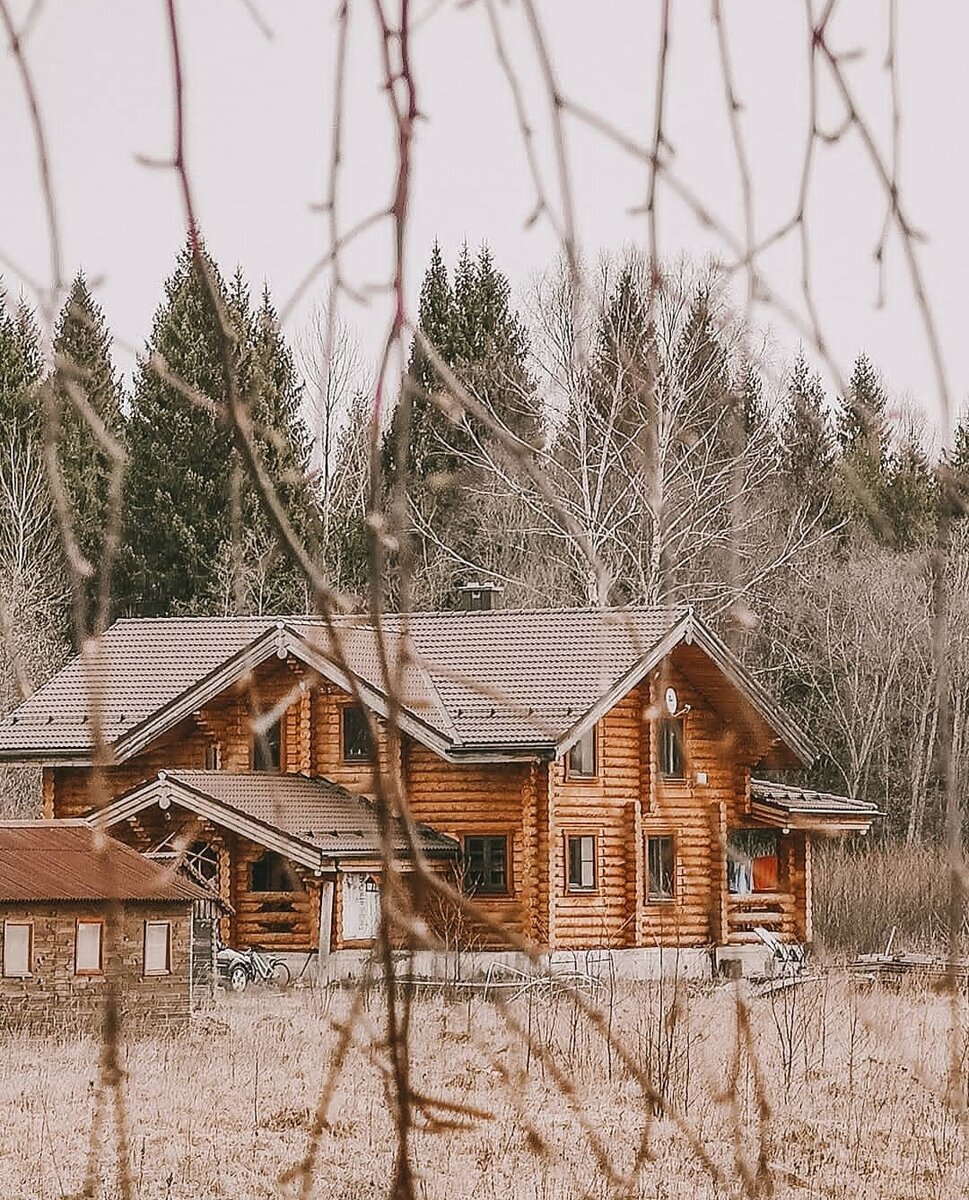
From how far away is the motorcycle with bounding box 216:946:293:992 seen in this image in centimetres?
1666

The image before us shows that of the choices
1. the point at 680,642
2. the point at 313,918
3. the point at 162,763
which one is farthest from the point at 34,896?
the point at 680,642

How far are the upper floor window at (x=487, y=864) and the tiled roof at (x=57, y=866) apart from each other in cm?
358

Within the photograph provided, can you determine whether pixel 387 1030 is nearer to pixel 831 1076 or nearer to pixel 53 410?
pixel 53 410

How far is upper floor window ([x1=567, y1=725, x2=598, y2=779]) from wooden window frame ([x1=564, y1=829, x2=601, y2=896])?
0.53m

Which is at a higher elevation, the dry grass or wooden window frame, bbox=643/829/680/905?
wooden window frame, bbox=643/829/680/905

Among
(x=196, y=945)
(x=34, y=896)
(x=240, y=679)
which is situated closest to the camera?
(x=240, y=679)

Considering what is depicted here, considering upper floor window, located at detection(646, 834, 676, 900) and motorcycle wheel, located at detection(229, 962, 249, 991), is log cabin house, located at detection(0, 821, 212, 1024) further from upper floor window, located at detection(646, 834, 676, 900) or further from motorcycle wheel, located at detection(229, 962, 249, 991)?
upper floor window, located at detection(646, 834, 676, 900)

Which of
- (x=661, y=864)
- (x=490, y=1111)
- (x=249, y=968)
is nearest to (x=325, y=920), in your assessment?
(x=249, y=968)

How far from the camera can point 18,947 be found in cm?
1425

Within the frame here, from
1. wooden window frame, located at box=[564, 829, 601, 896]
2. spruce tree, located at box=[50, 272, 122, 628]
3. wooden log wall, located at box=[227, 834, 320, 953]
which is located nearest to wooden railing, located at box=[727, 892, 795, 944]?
wooden window frame, located at box=[564, 829, 601, 896]

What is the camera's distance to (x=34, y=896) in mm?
14156

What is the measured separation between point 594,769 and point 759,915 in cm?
250

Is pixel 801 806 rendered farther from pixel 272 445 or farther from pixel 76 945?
pixel 272 445

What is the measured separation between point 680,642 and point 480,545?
8.81 meters
